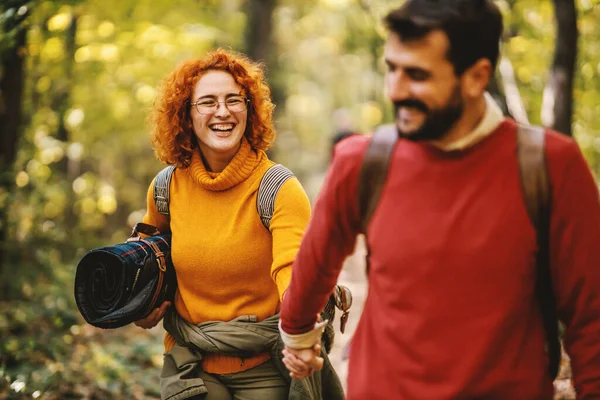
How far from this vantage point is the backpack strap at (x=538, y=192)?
2.16 metres

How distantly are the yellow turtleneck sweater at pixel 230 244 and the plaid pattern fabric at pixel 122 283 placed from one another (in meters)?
0.11

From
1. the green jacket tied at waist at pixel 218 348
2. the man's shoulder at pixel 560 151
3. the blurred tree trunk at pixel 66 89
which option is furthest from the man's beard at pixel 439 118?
the blurred tree trunk at pixel 66 89

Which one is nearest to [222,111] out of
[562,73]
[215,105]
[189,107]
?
[215,105]

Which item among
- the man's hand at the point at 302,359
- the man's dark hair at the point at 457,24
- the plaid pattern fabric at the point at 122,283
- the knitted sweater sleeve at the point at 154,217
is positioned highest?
the man's dark hair at the point at 457,24

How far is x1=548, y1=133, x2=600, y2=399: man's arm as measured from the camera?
2145mm

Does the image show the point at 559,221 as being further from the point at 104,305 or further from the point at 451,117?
the point at 104,305

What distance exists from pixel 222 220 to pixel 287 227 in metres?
0.35

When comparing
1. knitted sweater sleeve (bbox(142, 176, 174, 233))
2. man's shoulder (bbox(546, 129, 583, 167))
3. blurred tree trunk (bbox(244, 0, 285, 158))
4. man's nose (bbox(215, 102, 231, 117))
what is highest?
blurred tree trunk (bbox(244, 0, 285, 158))

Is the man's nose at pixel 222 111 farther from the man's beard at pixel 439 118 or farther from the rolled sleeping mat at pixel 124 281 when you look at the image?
the man's beard at pixel 439 118

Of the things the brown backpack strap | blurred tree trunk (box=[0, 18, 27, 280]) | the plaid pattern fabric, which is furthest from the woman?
blurred tree trunk (box=[0, 18, 27, 280])

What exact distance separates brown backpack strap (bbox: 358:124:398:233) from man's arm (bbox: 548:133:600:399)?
51cm

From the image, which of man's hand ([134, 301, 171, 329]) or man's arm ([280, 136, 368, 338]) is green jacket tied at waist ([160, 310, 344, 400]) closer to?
man's hand ([134, 301, 171, 329])

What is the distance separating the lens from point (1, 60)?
706cm

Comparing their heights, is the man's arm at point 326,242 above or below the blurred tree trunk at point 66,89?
below
